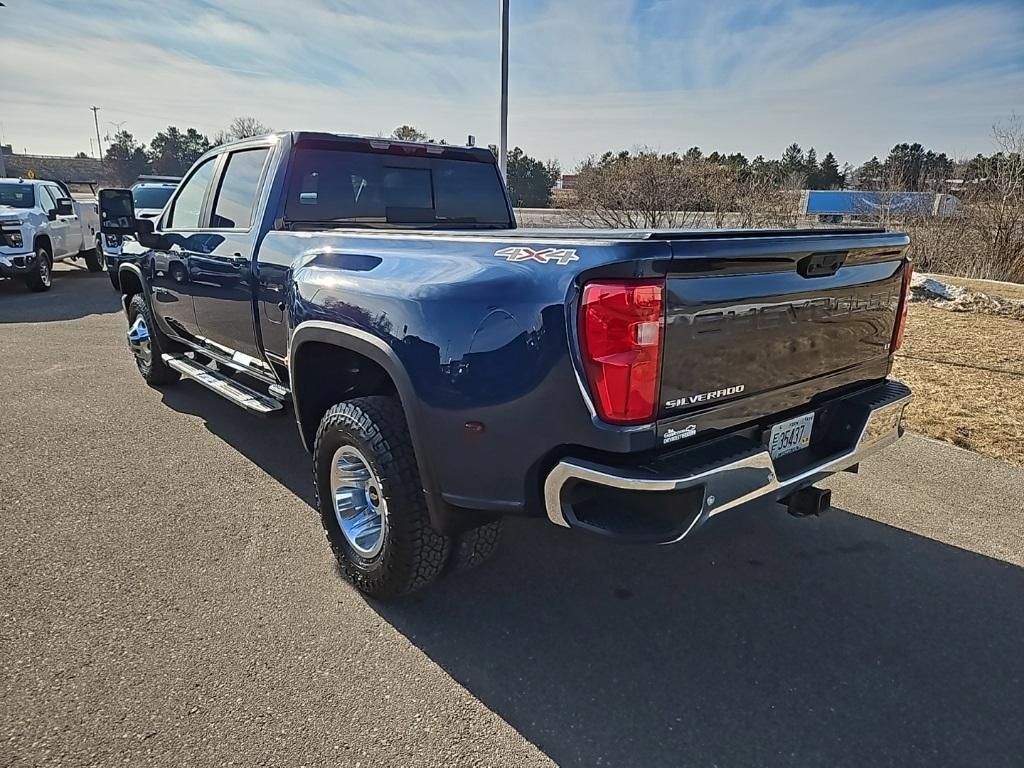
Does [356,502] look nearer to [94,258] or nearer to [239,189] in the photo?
[239,189]

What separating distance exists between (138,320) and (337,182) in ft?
10.3

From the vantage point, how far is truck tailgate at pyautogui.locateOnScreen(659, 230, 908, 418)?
2.12m

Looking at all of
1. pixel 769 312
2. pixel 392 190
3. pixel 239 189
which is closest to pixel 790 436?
pixel 769 312

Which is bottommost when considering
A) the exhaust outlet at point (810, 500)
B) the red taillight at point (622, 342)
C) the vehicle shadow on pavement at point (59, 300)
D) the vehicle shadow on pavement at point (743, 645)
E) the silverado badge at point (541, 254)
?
the vehicle shadow on pavement at point (743, 645)

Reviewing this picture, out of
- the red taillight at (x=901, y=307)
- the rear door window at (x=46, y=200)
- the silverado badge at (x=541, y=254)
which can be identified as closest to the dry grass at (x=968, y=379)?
the red taillight at (x=901, y=307)

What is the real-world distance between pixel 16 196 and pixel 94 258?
3.55 m

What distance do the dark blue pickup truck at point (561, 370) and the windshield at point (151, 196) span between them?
1202 centimetres

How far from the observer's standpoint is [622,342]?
79.8 inches

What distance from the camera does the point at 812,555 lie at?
338 centimetres

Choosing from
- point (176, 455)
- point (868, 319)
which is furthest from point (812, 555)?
point (176, 455)

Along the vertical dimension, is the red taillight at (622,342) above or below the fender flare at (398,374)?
above

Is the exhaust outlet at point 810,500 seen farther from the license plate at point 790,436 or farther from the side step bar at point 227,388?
the side step bar at point 227,388

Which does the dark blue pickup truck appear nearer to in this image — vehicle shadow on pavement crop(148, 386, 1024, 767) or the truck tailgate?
the truck tailgate

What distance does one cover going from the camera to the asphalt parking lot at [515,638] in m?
2.20
